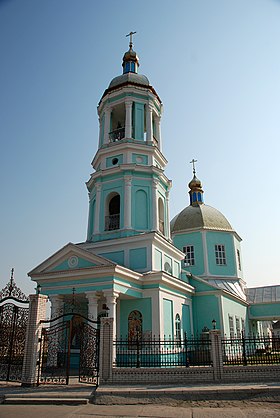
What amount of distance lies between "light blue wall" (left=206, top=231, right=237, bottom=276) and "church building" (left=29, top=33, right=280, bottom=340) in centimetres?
320

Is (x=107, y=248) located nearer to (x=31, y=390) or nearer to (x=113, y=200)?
(x=113, y=200)

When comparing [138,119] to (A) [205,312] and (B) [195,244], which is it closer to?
(A) [205,312]

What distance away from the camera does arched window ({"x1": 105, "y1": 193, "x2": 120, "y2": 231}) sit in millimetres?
18375

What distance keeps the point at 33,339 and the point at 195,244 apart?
61.6 feet

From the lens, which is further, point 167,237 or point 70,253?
point 167,237

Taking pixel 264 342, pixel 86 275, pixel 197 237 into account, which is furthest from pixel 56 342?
pixel 197 237

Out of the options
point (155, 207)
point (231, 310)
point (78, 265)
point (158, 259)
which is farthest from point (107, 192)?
point (231, 310)

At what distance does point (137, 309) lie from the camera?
1577 cm

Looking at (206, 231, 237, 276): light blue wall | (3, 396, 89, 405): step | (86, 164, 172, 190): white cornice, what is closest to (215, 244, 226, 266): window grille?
(206, 231, 237, 276): light blue wall

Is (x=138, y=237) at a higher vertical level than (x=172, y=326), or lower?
higher

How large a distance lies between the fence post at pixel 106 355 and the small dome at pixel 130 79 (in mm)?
14779

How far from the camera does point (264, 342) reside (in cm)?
1142

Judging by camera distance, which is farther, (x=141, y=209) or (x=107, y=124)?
(x=107, y=124)

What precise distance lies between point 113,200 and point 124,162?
7.26ft
